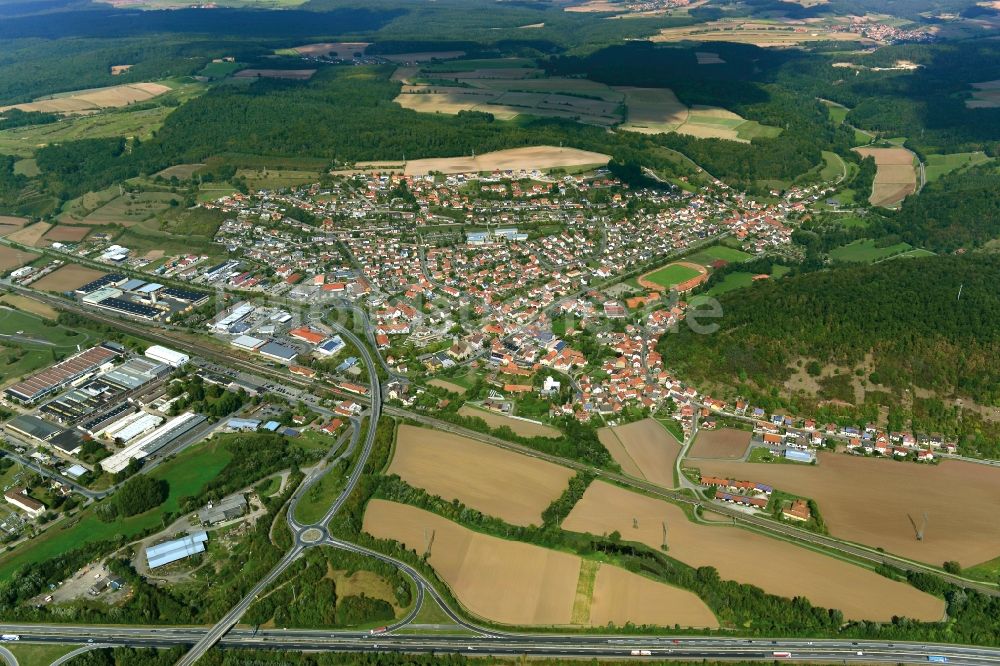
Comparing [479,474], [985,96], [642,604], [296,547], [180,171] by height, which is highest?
[985,96]

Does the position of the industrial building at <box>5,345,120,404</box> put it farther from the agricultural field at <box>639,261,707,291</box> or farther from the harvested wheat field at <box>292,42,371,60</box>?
the harvested wheat field at <box>292,42,371,60</box>

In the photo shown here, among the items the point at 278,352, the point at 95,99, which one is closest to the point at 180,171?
the point at 95,99

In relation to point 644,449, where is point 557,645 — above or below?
below

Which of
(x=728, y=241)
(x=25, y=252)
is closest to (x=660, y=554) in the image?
(x=728, y=241)

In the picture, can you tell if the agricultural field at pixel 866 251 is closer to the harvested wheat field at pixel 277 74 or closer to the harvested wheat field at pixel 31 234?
the harvested wheat field at pixel 31 234

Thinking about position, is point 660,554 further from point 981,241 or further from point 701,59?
point 701,59

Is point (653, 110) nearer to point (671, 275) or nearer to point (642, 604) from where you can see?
point (671, 275)
